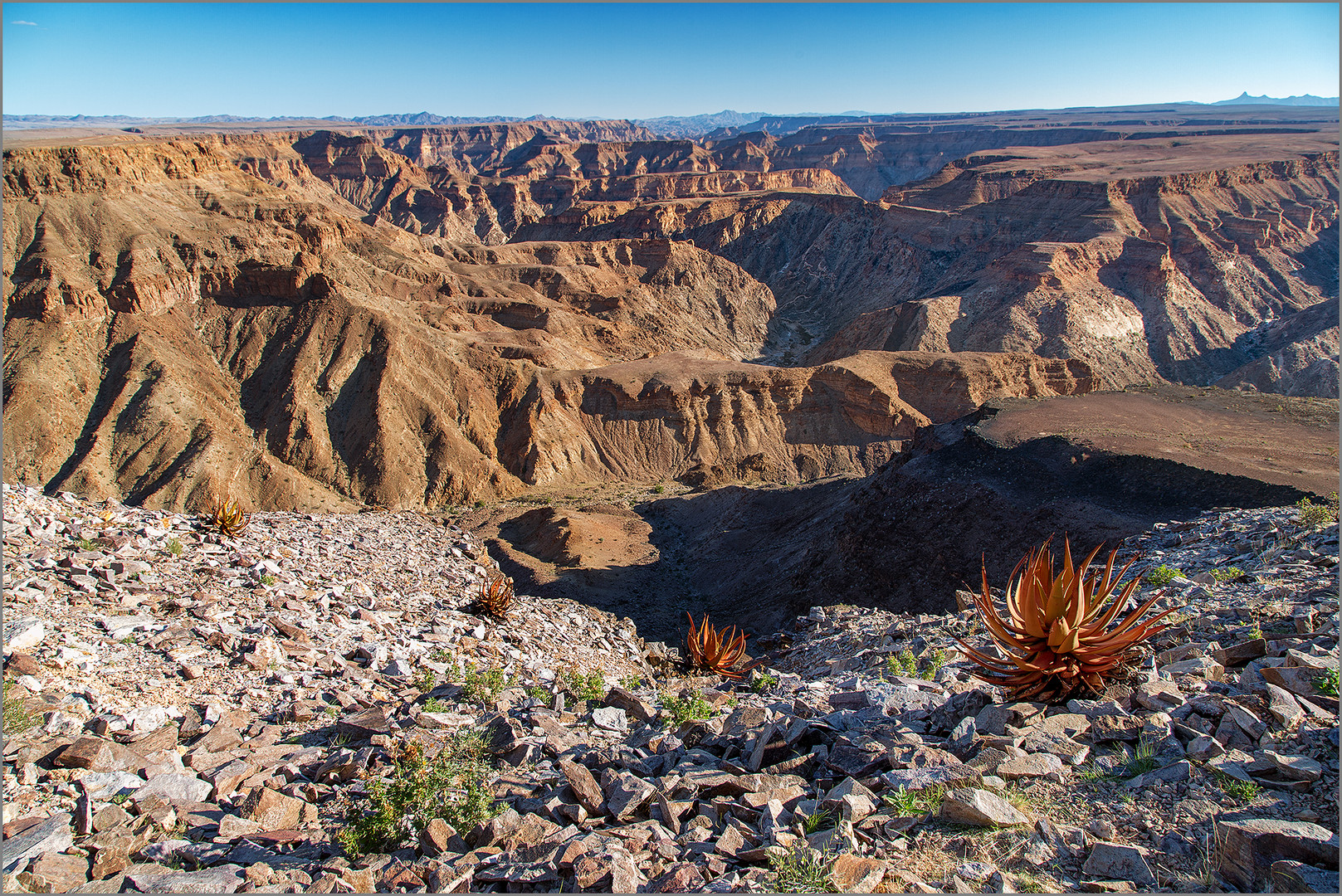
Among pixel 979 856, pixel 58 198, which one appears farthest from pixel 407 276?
pixel 979 856

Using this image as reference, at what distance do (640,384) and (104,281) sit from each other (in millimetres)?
34235

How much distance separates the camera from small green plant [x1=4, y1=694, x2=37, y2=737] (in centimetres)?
636

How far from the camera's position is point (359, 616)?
1231 cm

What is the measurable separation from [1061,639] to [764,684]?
198 inches

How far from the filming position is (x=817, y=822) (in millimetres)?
5078

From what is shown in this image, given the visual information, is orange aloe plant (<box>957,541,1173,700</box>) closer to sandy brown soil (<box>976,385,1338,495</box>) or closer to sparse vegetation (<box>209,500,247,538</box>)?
sparse vegetation (<box>209,500,247,538</box>)

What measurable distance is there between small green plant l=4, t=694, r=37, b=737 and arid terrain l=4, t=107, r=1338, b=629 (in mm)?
20360

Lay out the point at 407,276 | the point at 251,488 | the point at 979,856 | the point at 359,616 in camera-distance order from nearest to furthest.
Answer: the point at 979,856
the point at 359,616
the point at 251,488
the point at 407,276

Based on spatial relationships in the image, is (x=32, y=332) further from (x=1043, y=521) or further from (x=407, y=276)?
(x=1043, y=521)

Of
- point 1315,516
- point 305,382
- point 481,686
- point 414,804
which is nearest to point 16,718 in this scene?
point 414,804

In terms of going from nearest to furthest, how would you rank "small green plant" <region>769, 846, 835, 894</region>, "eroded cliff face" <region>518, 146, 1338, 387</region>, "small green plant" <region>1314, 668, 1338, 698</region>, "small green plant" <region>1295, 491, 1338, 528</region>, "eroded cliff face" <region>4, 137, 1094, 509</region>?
"small green plant" <region>769, 846, 835, 894</region> → "small green plant" <region>1314, 668, 1338, 698</region> → "small green plant" <region>1295, 491, 1338, 528</region> → "eroded cliff face" <region>4, 137, 1094, 509</region> → "eroded cliff face" <region>518, 146, 1338, 387</region>

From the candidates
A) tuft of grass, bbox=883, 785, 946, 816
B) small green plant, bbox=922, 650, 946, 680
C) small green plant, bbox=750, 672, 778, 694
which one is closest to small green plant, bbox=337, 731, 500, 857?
tuft of grass, bbox=883, 785, 946, 816

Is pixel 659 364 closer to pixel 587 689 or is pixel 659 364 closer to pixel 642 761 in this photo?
pixel 587 689

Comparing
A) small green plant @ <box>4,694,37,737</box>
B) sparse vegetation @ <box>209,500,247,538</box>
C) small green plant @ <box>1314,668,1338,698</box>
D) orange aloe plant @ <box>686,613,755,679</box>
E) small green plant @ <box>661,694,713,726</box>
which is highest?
small green plant @ <box>1314,668,1338,698</box>
